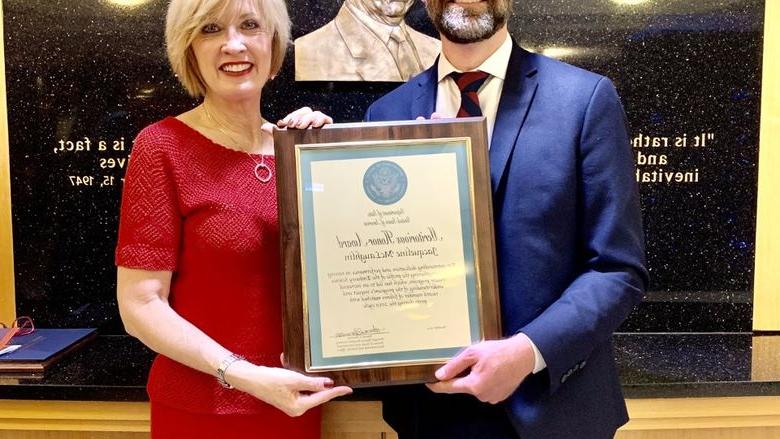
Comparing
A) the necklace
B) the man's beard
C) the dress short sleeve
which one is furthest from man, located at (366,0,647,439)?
the dress short sleeve

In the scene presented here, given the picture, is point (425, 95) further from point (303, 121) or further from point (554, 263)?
point (554, 263)

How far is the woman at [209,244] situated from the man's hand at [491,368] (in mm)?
304

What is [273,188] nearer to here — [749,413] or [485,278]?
[485,278]

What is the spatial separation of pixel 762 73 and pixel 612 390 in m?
1.26

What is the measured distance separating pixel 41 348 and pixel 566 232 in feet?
4.43

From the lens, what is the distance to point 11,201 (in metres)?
1.93

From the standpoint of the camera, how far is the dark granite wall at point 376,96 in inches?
74.5

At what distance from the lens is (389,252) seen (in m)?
1.04

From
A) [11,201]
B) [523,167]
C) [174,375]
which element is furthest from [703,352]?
[11,201]

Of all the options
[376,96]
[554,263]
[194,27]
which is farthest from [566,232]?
[376,96]

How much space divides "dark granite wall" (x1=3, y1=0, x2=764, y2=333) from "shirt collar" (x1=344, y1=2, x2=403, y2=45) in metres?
0.08

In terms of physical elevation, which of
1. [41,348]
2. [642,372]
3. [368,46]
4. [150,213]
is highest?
[368,46]

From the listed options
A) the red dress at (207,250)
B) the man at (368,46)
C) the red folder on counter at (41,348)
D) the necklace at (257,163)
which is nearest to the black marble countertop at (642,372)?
the red folder on counter at (41,348)

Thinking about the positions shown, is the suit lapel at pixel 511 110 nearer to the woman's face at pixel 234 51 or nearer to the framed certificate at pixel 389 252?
the framed certificate at pixel 389 252
